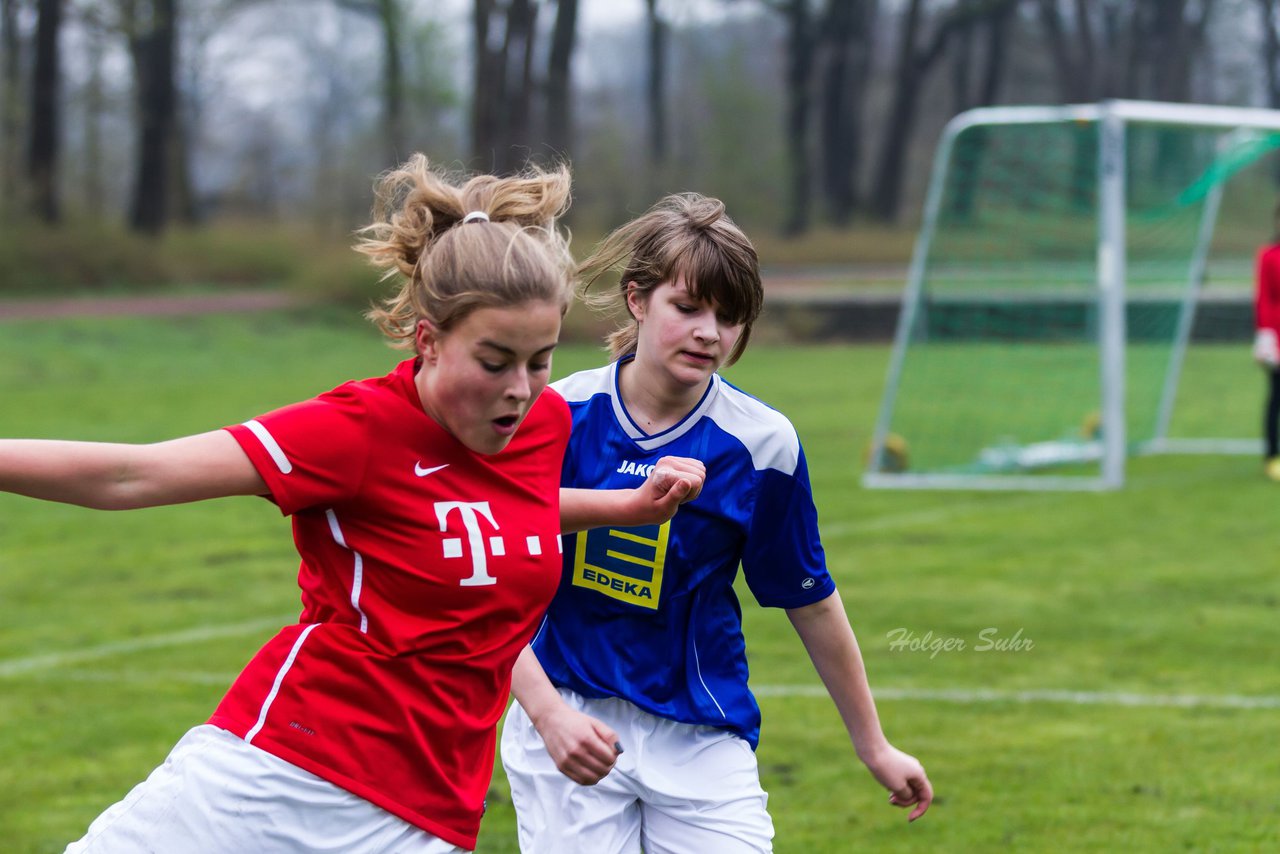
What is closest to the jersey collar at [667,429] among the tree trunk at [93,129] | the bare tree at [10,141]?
the bare tree at [10,141]

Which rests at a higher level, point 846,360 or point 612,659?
point 612,659

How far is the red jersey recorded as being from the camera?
93.6 inches

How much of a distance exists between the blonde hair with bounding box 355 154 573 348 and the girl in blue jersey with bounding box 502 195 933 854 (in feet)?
1.20

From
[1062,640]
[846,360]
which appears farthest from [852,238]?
[1062,640]

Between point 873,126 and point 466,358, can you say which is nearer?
point 466,358

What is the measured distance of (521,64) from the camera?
29.8 metres

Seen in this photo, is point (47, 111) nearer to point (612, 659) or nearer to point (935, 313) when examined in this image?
point (935, 313)

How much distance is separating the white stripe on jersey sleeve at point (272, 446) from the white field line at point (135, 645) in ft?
16.3

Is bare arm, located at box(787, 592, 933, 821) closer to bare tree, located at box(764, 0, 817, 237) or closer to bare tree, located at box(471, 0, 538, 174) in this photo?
bare tree, located at box(471, 0, 538, 174)

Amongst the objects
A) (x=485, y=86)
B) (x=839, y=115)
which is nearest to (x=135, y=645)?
(x=485, y=86)

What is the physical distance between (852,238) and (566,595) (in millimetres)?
35513

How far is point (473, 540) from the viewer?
2.47 meters

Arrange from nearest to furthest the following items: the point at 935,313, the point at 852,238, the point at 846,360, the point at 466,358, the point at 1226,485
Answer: the point at 466,358
the point at 1226,485
the point at 935,313
the point at 846,360
the point at 852,238

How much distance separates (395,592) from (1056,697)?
169 inches
